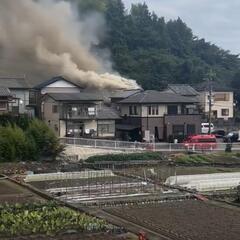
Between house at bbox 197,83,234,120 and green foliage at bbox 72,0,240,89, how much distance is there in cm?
594

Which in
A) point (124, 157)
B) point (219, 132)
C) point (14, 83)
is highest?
point (14, 83)

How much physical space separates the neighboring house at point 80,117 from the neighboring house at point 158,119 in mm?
1644

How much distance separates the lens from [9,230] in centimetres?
1253

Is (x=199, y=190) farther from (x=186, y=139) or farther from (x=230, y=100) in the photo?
(x=230, y=100)

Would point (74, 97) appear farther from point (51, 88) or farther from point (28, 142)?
point (28, 142)

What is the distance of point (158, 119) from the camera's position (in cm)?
3572

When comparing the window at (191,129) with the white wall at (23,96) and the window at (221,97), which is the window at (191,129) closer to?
the white wall at (23,96)

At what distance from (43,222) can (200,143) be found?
62.6ft

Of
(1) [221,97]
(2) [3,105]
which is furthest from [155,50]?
(2) [3,105]

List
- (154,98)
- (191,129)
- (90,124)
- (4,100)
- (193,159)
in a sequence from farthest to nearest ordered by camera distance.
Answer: (154,98)
(191,129)
(90,124)
(4,100)
(193,159)

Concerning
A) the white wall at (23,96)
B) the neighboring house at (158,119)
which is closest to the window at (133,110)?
the neighboring house at (158,119)

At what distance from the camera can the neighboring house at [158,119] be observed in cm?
3544

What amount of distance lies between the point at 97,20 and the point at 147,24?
14.6 m

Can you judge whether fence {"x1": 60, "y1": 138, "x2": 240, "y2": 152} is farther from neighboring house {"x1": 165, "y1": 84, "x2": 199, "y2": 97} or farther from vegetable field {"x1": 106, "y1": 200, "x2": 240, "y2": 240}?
neighboring house {"x1": 165, "y1": 84, "x2": 199, "y2": 97}
